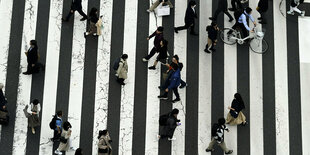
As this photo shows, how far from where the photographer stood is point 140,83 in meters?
16.9

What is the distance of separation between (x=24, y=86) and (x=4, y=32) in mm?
2263

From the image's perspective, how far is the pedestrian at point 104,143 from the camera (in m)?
14.3

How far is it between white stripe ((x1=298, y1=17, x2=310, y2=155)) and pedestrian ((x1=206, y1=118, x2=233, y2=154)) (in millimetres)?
2719

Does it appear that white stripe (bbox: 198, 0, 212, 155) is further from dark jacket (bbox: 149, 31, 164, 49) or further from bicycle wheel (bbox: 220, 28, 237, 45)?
dark jacket (bbox: 149, 31, 164, 49)

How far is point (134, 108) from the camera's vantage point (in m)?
16.5

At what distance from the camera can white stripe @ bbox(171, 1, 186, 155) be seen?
1605cm

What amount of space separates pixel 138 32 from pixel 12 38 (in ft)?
14.8

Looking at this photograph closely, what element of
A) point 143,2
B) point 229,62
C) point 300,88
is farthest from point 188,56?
point 300,88

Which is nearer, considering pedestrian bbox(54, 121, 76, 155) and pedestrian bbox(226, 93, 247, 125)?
pedestrian bbox(54, 121, 76, 155)

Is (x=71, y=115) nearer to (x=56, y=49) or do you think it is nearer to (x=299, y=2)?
(x=56, y=49)

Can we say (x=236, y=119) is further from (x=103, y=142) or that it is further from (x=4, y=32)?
(x=4, y=32)

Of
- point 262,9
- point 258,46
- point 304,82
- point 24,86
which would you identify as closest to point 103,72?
point 24,86

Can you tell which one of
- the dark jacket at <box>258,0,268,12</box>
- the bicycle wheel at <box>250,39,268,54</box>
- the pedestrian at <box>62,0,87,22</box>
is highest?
the dark jacket at <box>258,0,268,12</box>

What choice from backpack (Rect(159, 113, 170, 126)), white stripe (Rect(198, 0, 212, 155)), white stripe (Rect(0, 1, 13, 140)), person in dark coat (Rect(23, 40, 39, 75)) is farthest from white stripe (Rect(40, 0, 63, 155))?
white stripe (Rect(198, 0, 212, 155))
